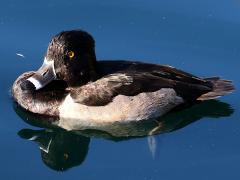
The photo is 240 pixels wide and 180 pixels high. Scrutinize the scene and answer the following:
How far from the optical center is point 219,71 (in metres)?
10.8

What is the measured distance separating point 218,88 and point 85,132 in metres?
1.90

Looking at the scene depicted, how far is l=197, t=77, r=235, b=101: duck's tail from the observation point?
1003 cm

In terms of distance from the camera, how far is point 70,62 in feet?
32.4

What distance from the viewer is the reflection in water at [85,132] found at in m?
9.28

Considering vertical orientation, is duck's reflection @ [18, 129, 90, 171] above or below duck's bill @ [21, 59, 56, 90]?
below

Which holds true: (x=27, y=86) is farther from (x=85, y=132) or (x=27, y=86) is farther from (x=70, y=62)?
(x=85, y=132)

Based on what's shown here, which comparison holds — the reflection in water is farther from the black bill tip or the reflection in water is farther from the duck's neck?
the duck's neck

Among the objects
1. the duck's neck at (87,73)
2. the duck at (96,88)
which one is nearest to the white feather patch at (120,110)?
the duck at (96,88)

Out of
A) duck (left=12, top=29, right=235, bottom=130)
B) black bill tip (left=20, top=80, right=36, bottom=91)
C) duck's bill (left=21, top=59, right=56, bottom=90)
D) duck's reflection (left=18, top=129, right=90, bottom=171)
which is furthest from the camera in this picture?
black bill tip (left=20, top=80, right=36, bottom=91)

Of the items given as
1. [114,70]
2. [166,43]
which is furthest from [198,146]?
[166,43]

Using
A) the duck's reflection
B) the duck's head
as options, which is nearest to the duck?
the duck's head

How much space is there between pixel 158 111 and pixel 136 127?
360 mm

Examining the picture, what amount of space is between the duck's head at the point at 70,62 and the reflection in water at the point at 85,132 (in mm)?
577

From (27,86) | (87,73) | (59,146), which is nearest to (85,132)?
(59,146)
